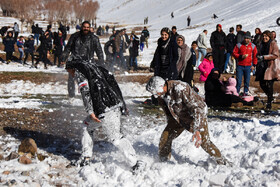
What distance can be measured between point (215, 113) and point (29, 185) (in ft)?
16.9

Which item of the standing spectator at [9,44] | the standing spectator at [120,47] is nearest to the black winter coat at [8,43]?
the standing spectator at [9,44]

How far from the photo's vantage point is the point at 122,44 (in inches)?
556

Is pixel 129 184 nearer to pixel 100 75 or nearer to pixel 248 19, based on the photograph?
pixel 100 75

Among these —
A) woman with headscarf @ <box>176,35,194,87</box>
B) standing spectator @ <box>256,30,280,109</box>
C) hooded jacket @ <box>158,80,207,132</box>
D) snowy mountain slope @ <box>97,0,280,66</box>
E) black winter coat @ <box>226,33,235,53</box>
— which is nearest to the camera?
hooded jacket @ <box>158,80,207,132</box>

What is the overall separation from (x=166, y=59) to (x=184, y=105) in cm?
350

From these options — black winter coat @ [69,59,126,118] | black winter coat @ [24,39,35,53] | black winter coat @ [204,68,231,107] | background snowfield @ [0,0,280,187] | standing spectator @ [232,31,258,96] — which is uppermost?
black winter coat @ [24,39,35,53]

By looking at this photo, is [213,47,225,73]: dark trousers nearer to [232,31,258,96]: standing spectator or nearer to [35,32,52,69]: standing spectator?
[232,31,258,96]: standing spectator

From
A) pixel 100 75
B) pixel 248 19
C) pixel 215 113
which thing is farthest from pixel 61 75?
pixel 248 19

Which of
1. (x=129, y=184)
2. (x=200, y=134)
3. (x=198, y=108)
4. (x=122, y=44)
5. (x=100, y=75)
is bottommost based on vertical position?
(x=129, y=184)

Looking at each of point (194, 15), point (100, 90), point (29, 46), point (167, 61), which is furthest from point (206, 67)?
point (194, 15)

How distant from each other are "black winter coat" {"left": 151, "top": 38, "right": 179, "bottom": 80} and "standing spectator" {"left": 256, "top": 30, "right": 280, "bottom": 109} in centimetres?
207

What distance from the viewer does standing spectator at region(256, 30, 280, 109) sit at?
297 inches

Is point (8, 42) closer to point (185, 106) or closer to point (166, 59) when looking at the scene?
point (166, 59)

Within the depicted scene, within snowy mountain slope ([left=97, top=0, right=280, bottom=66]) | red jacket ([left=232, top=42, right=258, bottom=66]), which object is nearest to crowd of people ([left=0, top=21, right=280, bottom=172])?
red jacket ([left=232, top=42, right=258, bottom=66])
